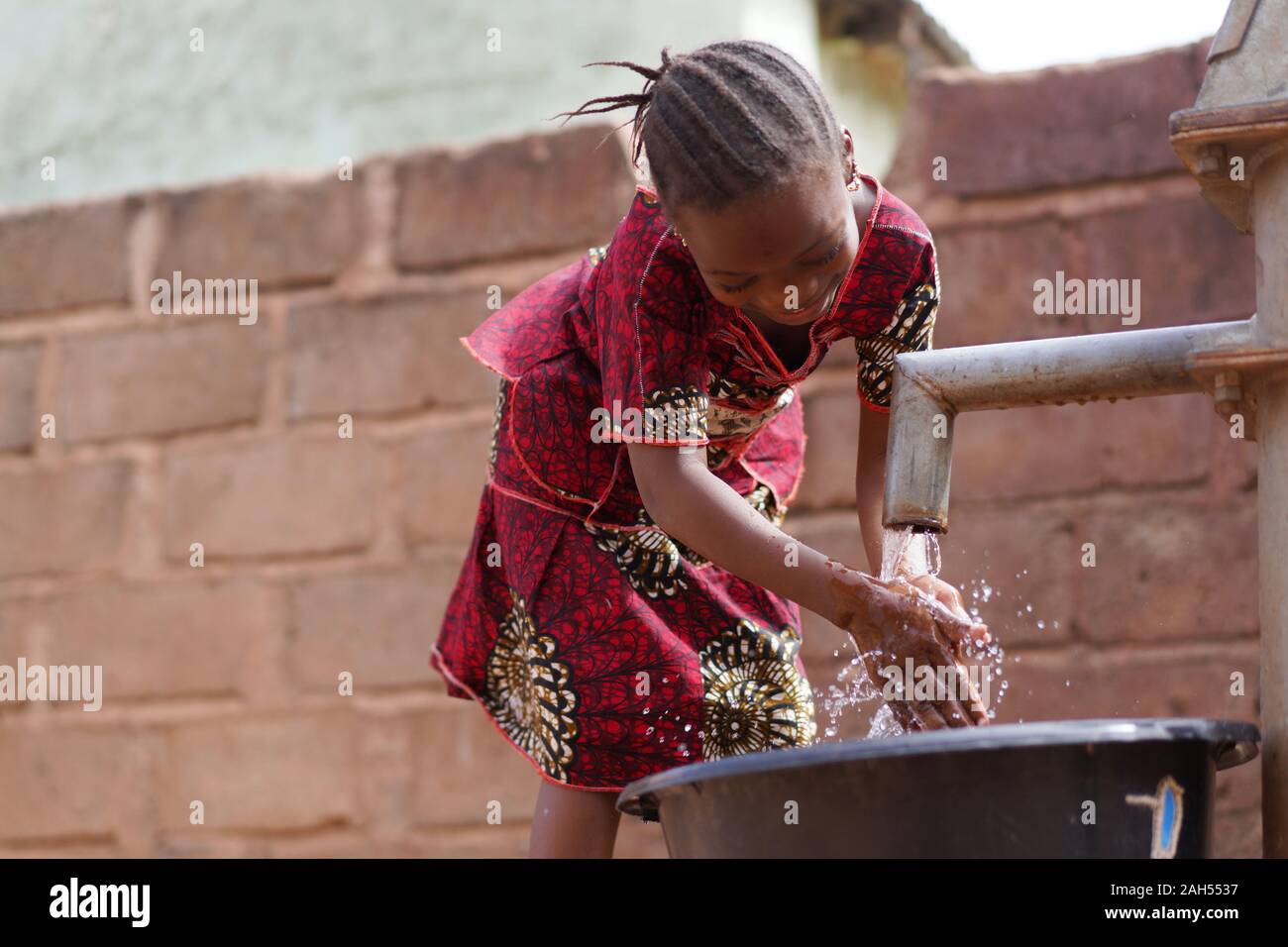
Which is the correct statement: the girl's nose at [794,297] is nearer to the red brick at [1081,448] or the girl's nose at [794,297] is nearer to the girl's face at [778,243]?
the girl's face at [778,243]

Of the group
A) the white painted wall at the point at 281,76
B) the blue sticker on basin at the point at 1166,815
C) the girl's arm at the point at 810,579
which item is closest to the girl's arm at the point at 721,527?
the girl's arm at the point at 810,579

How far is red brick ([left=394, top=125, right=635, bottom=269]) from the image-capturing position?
3.44m

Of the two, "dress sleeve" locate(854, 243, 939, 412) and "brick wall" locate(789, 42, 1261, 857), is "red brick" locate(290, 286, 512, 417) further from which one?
"dress sleeve" locate(854, 243, 939, 412)

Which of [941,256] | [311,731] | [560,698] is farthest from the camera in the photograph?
[311,731]

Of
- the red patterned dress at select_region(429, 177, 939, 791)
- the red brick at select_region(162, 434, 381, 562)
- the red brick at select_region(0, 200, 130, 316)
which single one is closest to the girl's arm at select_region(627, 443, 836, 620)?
the red patterned dress at select_region(429, 177, 939, 791)

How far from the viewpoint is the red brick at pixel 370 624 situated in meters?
3.49

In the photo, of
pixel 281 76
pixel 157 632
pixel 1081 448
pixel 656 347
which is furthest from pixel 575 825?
pixel 281 76

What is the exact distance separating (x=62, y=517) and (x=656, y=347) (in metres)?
2.39

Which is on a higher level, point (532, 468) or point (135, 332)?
point (135, 332)

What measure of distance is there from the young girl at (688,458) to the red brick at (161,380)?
1.54 metres
